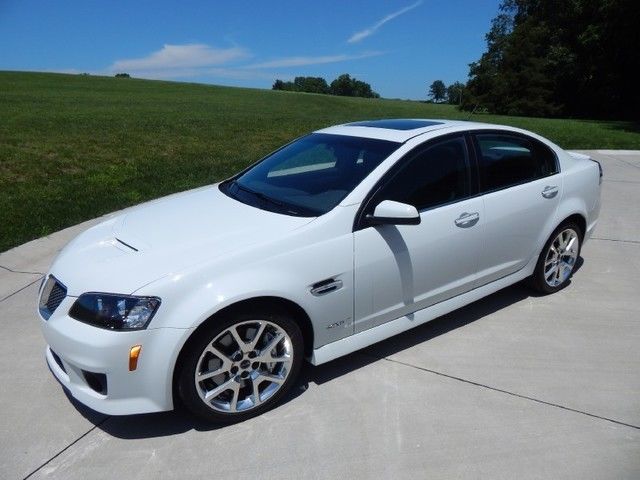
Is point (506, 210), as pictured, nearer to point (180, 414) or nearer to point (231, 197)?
point (231, 197)

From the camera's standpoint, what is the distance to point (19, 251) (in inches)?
222

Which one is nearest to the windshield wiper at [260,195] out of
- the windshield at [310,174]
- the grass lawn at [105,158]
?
the windshield at [310,174]

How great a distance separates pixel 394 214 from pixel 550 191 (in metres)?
1.76

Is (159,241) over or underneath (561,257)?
over

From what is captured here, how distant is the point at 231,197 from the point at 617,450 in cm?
268

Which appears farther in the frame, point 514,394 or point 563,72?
point 563,72

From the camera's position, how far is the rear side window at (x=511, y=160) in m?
3.93

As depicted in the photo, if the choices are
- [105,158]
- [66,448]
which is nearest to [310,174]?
[66,448]

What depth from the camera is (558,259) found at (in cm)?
455

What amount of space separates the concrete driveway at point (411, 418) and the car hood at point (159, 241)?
81 cm

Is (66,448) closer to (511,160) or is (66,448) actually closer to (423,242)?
(423,242)

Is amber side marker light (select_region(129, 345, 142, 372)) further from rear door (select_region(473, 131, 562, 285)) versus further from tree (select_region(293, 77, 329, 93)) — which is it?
tree (select_region(293, 77, 329, 93))

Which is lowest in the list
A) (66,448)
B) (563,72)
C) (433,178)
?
(66,448)

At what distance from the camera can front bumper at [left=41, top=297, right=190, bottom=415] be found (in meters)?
2.65
